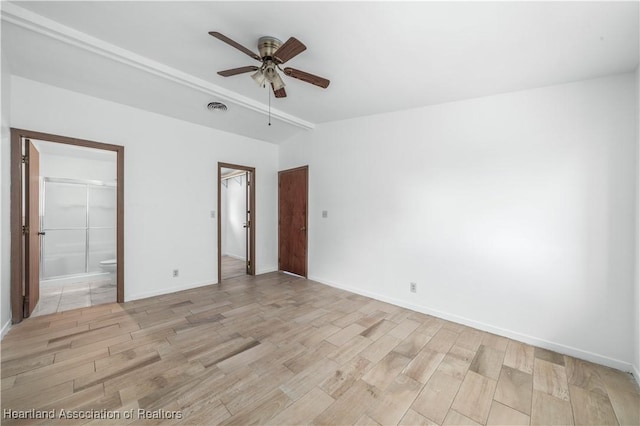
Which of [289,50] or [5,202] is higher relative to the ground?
[289,50]

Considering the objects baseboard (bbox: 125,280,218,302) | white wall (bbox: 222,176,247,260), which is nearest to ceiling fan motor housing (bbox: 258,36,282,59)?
baseboard (bbox: 125,280,218,302)

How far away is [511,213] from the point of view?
2.70m

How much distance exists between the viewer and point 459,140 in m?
3.03

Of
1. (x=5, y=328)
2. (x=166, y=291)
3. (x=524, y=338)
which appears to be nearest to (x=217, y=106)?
(x=166, y=291)

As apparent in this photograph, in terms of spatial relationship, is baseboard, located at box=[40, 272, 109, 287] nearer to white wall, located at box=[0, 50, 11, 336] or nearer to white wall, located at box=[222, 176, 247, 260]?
white wall, located at box=[0, 50, 11, 336]

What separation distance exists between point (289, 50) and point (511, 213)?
2672 millimetres

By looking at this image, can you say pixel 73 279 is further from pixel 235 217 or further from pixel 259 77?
pixel 259 77

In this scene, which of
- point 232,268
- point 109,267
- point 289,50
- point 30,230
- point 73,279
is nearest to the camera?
point 289,50

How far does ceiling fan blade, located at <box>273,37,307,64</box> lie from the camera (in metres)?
1.83

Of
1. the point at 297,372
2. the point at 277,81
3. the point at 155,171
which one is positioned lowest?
the point at 297,372

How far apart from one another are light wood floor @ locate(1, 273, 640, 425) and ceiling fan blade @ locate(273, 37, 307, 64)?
8.20 feet

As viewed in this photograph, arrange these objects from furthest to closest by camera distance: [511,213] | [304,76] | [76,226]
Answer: [76,226] < [511,213] < [304,76]

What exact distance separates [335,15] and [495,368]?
3.10 m

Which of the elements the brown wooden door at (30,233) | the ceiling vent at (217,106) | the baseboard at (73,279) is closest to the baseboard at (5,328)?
the brown wooden door at (30,233)
